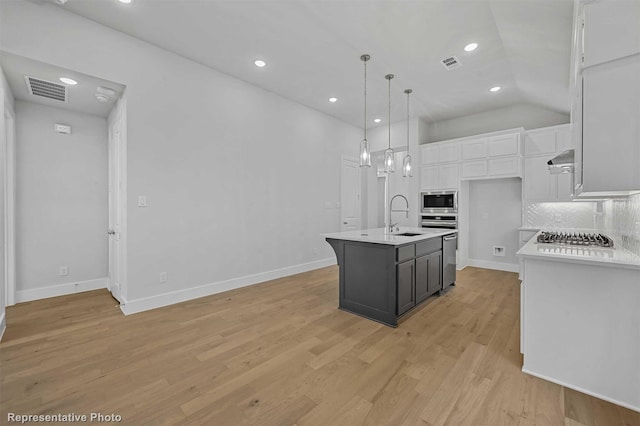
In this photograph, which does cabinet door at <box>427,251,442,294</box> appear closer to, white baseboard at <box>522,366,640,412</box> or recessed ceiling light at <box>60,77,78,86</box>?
white baseboard at <box>522,366,640,412</box>

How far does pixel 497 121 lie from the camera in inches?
217

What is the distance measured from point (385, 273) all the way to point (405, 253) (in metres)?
0.35

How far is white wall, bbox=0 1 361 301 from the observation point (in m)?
2.80

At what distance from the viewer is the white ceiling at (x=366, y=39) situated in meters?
2.65

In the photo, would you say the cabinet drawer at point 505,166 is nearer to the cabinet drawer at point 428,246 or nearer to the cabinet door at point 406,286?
the cabinet drawer at point 428,246

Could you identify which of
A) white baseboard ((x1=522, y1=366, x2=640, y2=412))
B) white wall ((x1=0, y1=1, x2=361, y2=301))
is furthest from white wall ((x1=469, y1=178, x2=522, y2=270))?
white baseboard ((x1=522, y1=366, x2=640, y2=412))

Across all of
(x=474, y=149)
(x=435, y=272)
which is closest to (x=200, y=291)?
(x=435, y=272)

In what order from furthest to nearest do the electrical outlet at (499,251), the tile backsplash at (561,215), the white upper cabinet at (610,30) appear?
the electrical outlet at (499,251) < the tile backsplash at (561,215) < the white upper cabinet at (610,30)

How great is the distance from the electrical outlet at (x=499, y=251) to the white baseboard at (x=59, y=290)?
281 inches

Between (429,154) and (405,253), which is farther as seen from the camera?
(429,154)

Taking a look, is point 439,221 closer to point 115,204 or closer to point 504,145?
point 504,145

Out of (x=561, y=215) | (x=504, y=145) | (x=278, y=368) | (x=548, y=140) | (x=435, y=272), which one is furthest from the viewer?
(x=504, y=145)

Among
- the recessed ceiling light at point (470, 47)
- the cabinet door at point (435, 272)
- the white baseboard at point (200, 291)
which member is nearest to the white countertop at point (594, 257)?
the cabinet door at point (435, 272)

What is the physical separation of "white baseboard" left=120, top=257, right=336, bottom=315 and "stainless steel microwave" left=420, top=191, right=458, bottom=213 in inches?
116
